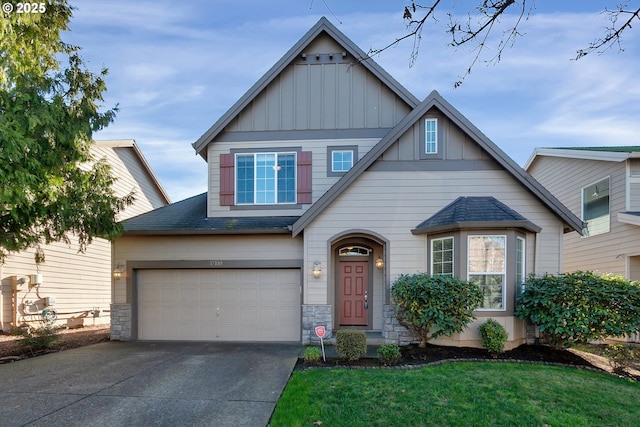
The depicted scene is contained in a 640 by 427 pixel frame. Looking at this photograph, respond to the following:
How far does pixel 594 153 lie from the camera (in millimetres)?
11469

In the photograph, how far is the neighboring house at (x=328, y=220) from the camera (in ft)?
29.1

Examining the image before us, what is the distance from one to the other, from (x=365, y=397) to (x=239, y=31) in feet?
21.4

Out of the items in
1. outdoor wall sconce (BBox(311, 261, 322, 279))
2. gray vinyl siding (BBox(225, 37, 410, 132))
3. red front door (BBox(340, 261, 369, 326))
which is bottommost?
red front door (BBox(340, 261, 369, 326))

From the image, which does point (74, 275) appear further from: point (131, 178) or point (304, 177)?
point (304, 177)

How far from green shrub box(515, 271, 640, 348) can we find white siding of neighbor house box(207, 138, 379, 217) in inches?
226

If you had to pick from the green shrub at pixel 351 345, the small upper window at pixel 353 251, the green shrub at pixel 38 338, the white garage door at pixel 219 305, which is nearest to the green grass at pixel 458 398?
the green shrub at pixel 351 345

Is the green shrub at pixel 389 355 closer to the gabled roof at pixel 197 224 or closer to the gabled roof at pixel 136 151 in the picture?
the gabled roof at pixel 197 224

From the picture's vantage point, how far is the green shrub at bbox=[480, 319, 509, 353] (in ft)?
25.9

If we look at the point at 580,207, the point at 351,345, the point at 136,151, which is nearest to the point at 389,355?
the point at 351,345

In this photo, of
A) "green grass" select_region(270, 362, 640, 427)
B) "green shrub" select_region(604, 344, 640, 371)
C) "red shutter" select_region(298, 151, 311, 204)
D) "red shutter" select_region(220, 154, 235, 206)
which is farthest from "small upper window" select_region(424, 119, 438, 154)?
"red shutter" select_region(220, 154, 235, 206)

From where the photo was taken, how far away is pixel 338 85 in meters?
11.2

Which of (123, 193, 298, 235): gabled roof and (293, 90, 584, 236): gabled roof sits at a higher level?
(293, 90, 584, 236): gabled roof

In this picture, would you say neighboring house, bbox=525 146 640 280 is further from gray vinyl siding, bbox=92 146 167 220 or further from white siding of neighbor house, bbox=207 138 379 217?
gray vinyl siding, bbox=92 146 167 220

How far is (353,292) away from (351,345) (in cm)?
316
